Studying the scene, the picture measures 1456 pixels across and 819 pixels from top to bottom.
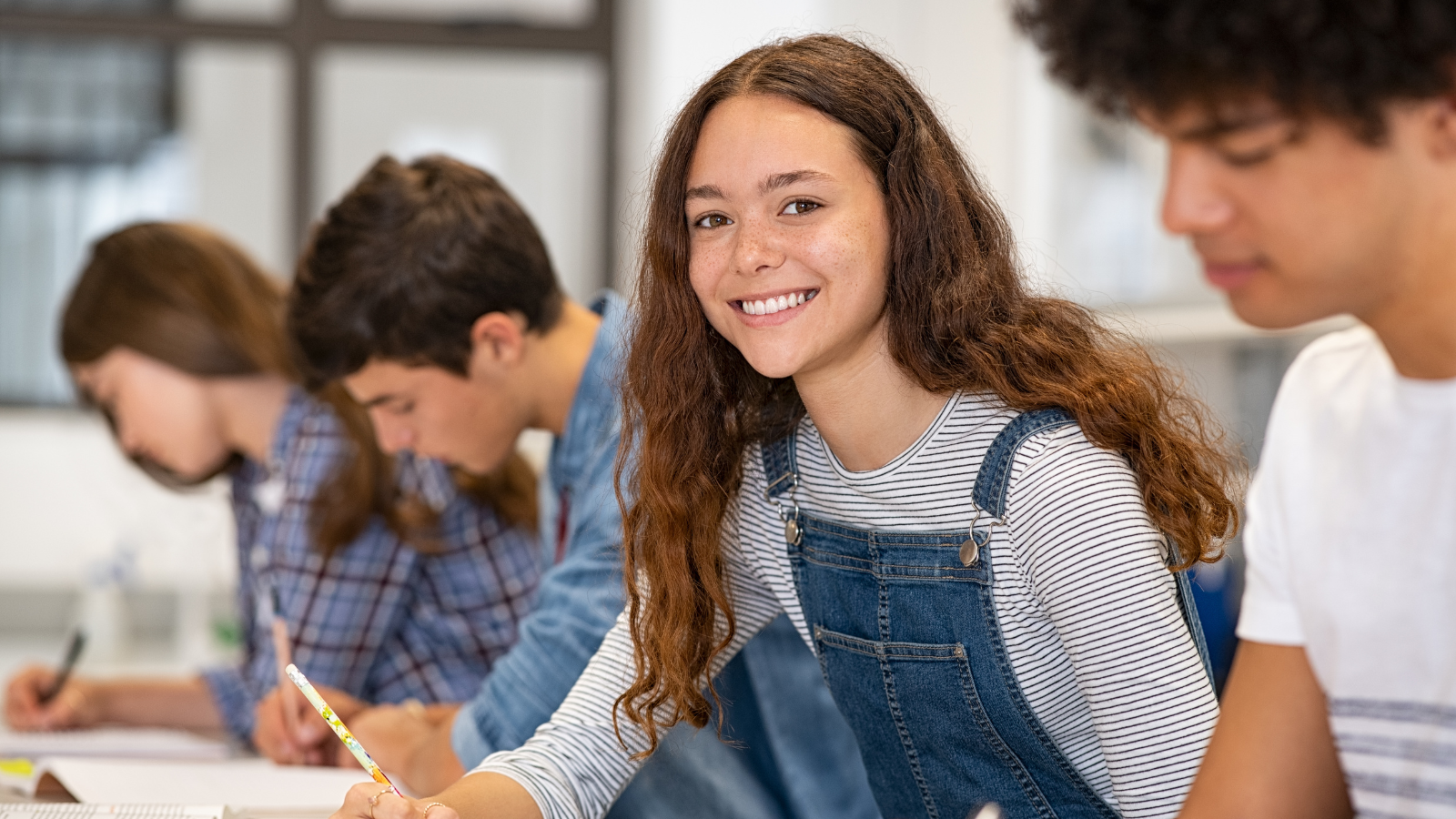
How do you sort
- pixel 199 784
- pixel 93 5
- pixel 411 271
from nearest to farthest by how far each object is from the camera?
pixel 199 784 → pixel 411 271 → pixel 93 5

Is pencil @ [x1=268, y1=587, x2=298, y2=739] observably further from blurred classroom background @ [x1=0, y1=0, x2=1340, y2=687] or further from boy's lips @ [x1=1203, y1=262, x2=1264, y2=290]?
blurred classroom background @ [x1=0, y1=0, x2=1340, y2=687]

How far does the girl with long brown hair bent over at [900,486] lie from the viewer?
0.98 metres

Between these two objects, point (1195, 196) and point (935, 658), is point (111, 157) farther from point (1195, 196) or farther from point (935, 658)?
point (1195, 196)

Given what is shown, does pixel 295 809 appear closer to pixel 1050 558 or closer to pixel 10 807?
pixel 10 807

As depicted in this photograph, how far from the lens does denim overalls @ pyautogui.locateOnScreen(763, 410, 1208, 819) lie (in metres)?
1.03

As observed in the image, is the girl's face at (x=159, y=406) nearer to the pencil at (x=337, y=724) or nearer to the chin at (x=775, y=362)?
the pencil at (x=337, y=724)

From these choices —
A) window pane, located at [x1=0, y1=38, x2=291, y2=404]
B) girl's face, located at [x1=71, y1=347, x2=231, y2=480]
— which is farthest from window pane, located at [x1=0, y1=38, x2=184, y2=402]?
girl's face, located at [x1=71, y1=347, x2=231, y2=480]

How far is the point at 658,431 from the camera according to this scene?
3.81 ft

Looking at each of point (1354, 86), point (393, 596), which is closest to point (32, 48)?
point (393, 596)

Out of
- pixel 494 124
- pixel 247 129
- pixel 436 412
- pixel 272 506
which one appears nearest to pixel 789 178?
pixel 436 412

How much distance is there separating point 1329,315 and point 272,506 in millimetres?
1414

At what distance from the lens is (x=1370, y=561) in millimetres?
716

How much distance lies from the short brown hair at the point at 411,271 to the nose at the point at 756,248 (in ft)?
1.53

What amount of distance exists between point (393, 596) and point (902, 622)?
825mm
